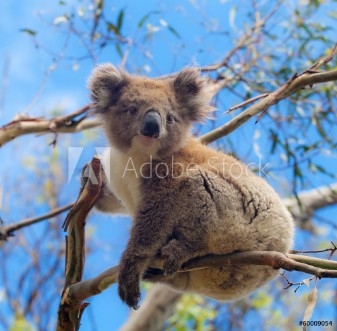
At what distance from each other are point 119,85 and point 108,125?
281mm

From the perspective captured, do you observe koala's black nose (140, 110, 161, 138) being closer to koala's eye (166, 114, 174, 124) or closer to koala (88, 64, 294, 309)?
koala (88, 64, 294, 309)

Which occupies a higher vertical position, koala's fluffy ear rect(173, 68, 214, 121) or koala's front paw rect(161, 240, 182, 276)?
koala's fluffy ear rect(173, 68, 214, 121)

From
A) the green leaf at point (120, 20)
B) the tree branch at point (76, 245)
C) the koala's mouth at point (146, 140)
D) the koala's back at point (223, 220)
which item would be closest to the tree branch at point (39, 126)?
the green leaf at point (120, 20)

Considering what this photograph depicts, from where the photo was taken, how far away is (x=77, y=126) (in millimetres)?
4488

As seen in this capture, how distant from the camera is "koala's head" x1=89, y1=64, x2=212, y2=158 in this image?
3002 millimetres

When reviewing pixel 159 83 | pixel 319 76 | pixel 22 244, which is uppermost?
pixel 159 83

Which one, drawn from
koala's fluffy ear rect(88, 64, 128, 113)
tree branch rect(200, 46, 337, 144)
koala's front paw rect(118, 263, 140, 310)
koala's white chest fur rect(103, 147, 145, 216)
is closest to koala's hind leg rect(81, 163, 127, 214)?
koala's white chest fur rect(103, 147, 145, 216)

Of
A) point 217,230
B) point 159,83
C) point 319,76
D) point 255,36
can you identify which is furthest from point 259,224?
point 255,36

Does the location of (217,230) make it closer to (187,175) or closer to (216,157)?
(187,175)

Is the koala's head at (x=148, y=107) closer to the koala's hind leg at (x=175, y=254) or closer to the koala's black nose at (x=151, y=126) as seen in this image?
the koala's black nose at (x=151, y=126)

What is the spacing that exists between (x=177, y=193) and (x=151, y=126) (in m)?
0.42

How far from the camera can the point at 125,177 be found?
3053 millimetres

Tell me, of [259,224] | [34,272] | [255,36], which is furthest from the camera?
[34,272]

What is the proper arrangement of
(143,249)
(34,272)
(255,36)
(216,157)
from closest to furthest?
(143,249)
(216,157)
(255,36)
(34,272)
